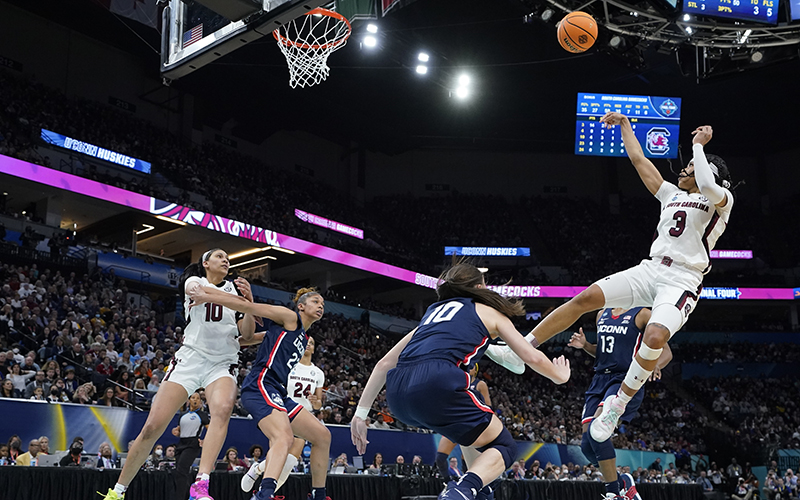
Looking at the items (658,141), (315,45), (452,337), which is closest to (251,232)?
(658,141)

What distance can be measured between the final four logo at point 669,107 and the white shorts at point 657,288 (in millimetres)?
16346

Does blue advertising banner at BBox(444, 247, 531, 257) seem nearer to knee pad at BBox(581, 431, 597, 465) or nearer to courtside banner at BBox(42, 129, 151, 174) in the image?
courtside banner at BBox(42, 129, 151, 174)

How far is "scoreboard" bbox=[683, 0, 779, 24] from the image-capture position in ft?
43.9

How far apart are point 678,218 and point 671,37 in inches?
438

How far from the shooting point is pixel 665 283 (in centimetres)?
568

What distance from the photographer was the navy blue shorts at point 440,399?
11.8ft

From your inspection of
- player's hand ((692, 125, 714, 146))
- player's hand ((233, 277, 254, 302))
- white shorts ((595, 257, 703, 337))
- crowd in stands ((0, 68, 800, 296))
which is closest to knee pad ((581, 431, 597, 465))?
white shorts ((595, 257, 703, 337))

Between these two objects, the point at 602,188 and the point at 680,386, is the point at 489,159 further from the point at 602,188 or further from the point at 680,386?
the point at 680,386

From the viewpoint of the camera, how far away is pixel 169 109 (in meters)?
31.6

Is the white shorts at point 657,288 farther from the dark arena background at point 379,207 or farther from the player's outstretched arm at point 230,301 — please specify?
the dark arena background at point 379,207

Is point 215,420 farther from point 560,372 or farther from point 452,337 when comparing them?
point 560,372

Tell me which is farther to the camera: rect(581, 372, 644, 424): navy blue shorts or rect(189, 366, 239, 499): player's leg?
rect(581, 372, 644, 424): navy blue shorts

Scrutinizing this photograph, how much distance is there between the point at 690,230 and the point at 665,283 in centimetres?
51

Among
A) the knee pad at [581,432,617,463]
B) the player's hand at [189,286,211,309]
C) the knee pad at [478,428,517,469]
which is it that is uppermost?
the player's hand at [189,286,211,309]
